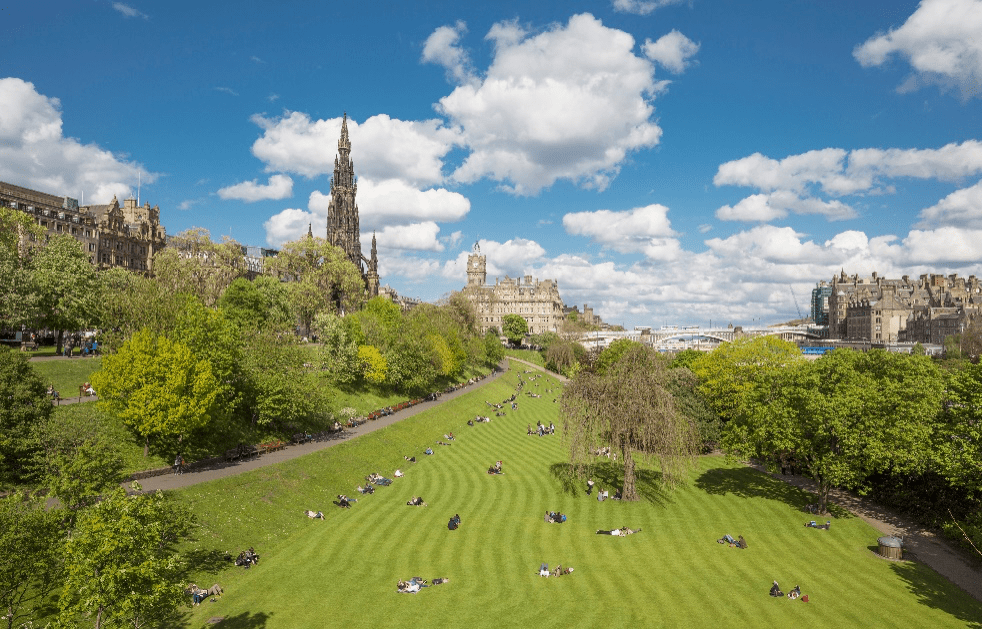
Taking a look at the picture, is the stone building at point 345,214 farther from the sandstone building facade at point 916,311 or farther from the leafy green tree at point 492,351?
the sandstone building facade at point 916,311

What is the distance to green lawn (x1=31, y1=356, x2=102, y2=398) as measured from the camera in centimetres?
4613

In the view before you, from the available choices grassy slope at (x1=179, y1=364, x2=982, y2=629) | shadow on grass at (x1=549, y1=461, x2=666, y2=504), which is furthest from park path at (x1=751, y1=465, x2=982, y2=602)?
shadow on grass at (x1=549, y1=461, x2=666, y2=504)

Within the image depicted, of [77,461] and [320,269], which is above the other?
[320,269]

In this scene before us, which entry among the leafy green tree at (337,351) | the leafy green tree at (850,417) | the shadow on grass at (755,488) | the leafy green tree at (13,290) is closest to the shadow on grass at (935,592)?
the leafy green tree at (850,417)

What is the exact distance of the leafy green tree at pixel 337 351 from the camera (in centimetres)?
6704

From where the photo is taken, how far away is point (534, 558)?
30000mm

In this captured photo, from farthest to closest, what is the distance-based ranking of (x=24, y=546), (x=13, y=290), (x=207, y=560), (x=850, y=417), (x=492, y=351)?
(x=492, y=351)
(x=13, y=290)
(x=850, y=417)
(x=207, y=560)
(x=24, y=546)

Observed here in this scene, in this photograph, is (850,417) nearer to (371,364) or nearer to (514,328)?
(371,364)

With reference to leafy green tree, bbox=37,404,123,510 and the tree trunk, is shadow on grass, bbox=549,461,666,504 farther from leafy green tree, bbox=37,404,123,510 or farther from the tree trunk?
leafy green tree, bbox=37,404,123,510

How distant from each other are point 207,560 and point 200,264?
74.4m

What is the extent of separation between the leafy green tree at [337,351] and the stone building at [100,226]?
43473 millimetres

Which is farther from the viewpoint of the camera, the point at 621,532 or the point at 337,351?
the point at 337,351

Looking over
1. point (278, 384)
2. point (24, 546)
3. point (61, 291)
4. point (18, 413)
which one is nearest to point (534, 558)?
point (24, 546)

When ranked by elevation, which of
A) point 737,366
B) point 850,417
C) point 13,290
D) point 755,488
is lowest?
point 755,488
